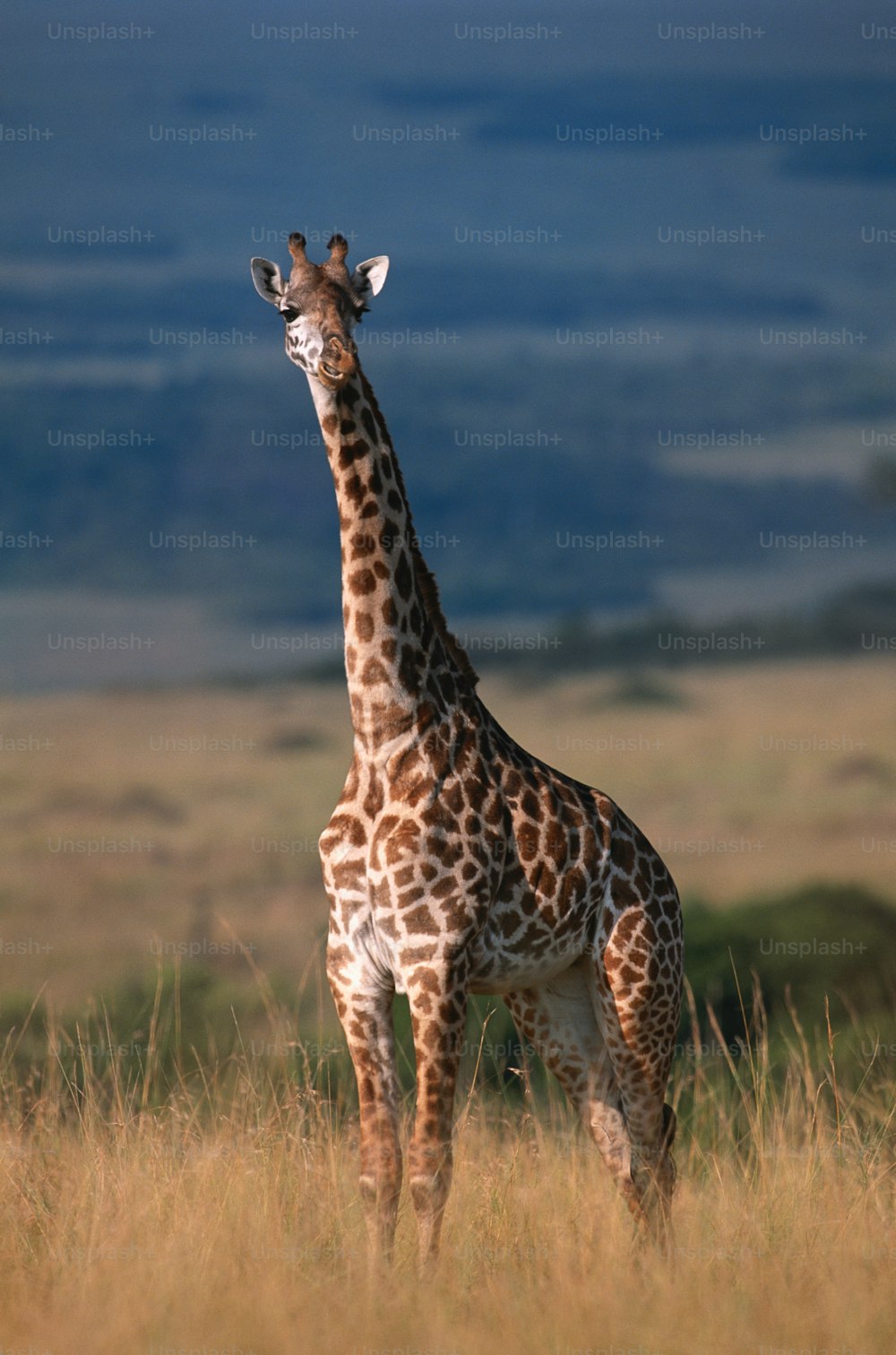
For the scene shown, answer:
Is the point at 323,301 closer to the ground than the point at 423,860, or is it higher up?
higher up

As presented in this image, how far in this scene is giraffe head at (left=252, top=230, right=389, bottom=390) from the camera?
817 cm

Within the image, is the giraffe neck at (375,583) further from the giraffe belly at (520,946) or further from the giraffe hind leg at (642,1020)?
the giraffe hind leg at (642,1020)

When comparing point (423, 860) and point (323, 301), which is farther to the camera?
point (323, 301)

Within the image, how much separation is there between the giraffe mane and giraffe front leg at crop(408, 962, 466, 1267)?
1726 mm

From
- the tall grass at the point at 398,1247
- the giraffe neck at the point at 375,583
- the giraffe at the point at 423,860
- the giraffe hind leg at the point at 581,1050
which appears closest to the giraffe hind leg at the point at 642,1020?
the giraffe at the point at 423,860

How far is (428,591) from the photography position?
28.8 ft

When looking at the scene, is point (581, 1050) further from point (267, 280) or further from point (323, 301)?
point (267, 280)

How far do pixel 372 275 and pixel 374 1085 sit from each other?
4.36 meters

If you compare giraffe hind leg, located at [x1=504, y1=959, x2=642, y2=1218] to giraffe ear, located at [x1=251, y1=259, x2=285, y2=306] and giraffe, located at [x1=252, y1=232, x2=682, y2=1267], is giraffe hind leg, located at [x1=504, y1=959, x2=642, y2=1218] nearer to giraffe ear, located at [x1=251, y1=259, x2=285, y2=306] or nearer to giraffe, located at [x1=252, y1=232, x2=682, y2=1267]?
giraffe, located at [x1=252, y1=232, x2=682, y2=1267]

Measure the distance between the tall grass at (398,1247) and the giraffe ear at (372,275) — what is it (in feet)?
14.4

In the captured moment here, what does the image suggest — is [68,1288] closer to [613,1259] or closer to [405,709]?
[613,1259]

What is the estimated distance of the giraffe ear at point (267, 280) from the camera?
8898 mm

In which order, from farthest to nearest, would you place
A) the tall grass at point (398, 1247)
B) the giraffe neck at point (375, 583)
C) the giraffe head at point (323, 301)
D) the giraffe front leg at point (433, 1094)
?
the giraffe neck at point (375, 583) < the giraffe head at point (323, 301) < the giraffe front leg at point (433, 1094) < the tall grass at point (398, 1247)

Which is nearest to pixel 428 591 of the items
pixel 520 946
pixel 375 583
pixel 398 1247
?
pixel 375 583
